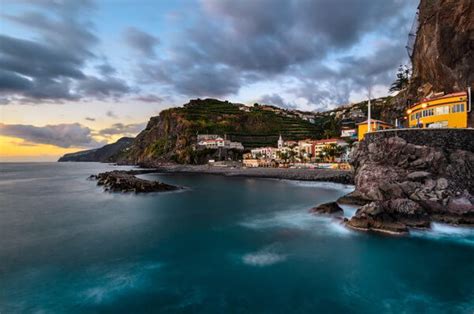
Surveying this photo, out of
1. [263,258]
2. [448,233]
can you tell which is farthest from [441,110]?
[263,258]

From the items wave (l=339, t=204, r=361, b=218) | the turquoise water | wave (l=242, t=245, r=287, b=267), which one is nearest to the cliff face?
wave (l=339, t=204, r=361, b=218)

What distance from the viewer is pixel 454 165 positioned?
20281 mm

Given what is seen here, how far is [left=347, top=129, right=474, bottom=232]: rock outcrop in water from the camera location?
17734 mm

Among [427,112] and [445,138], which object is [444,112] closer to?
[427,112]

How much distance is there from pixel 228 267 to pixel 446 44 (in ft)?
130

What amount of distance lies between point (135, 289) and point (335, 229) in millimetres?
12788

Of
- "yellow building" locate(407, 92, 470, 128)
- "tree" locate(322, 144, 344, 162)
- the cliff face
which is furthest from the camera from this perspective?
"tree" locate(322, 144, 344, 162)

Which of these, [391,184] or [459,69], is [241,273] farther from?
[459,69]

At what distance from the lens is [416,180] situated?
20422mm

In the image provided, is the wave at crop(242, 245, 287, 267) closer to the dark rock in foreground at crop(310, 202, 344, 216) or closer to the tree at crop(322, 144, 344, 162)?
the dark rock in foreground at crop(310, 202, 344, 216)

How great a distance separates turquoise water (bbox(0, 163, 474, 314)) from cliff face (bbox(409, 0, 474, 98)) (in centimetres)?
2542

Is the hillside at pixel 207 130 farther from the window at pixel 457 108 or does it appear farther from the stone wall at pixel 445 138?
the stone wall at pixel 445 138

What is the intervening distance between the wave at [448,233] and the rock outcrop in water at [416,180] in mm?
560

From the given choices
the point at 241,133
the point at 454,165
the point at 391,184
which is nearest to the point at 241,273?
the point at 391,184
